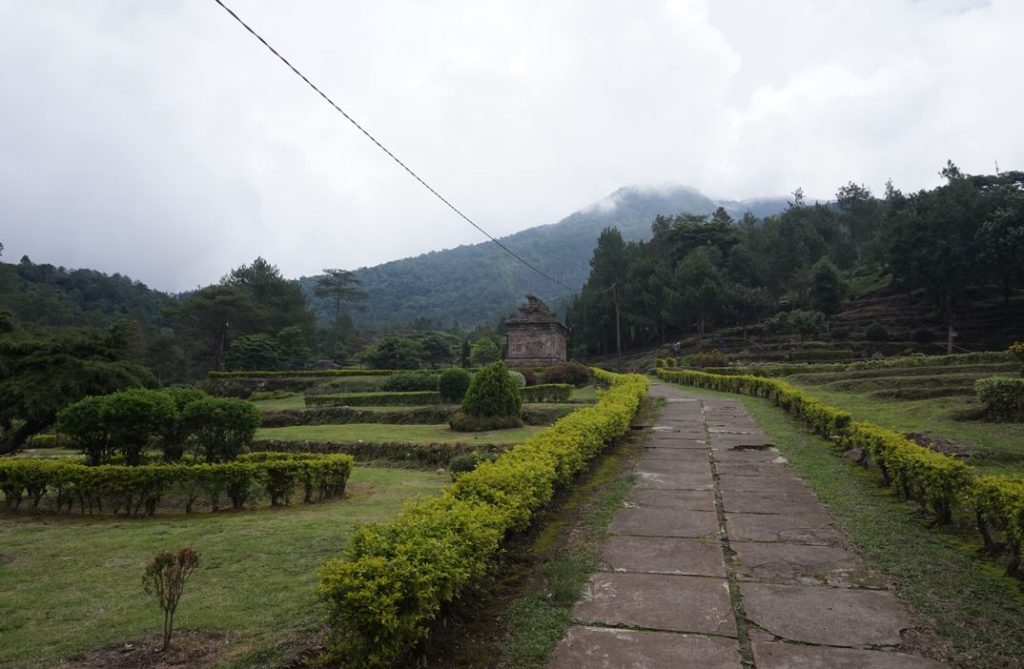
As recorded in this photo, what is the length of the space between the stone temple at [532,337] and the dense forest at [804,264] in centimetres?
1492

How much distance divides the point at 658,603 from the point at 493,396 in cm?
1323

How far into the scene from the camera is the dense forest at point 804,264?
44.4 metres

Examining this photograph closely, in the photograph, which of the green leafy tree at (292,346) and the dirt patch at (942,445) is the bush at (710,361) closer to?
the dirt patch at (942,445)

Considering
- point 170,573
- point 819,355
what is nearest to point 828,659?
point 170,573

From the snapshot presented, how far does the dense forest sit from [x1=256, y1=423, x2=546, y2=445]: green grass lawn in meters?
39.2

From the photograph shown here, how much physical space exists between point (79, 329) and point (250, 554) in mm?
9737

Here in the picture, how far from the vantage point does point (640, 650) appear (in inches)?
147

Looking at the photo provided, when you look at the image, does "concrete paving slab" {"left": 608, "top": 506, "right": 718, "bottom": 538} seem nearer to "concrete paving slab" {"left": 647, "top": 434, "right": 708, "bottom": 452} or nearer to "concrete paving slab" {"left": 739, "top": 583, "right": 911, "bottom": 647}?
"concrete paving slab" {"left": 739, "top": 583, "right": 911, "bottom": 647}

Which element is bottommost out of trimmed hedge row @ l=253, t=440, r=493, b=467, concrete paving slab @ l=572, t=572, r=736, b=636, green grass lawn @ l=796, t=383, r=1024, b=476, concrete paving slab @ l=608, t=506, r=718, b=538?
trimmed hedge row @ l=253, t=440, r=493, b=467

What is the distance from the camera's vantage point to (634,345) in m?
67.1

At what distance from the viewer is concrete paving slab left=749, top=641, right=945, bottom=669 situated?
350 cm

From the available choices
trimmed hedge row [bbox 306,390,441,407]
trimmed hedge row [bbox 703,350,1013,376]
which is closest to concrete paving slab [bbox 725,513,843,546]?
trimmed hedge row [bbox 306,390,441,407]

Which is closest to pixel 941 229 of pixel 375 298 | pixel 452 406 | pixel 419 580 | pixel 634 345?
pixel 634 345

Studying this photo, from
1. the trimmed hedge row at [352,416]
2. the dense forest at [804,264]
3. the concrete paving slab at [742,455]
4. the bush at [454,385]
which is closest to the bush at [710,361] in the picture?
the dense forest at [804,264]
